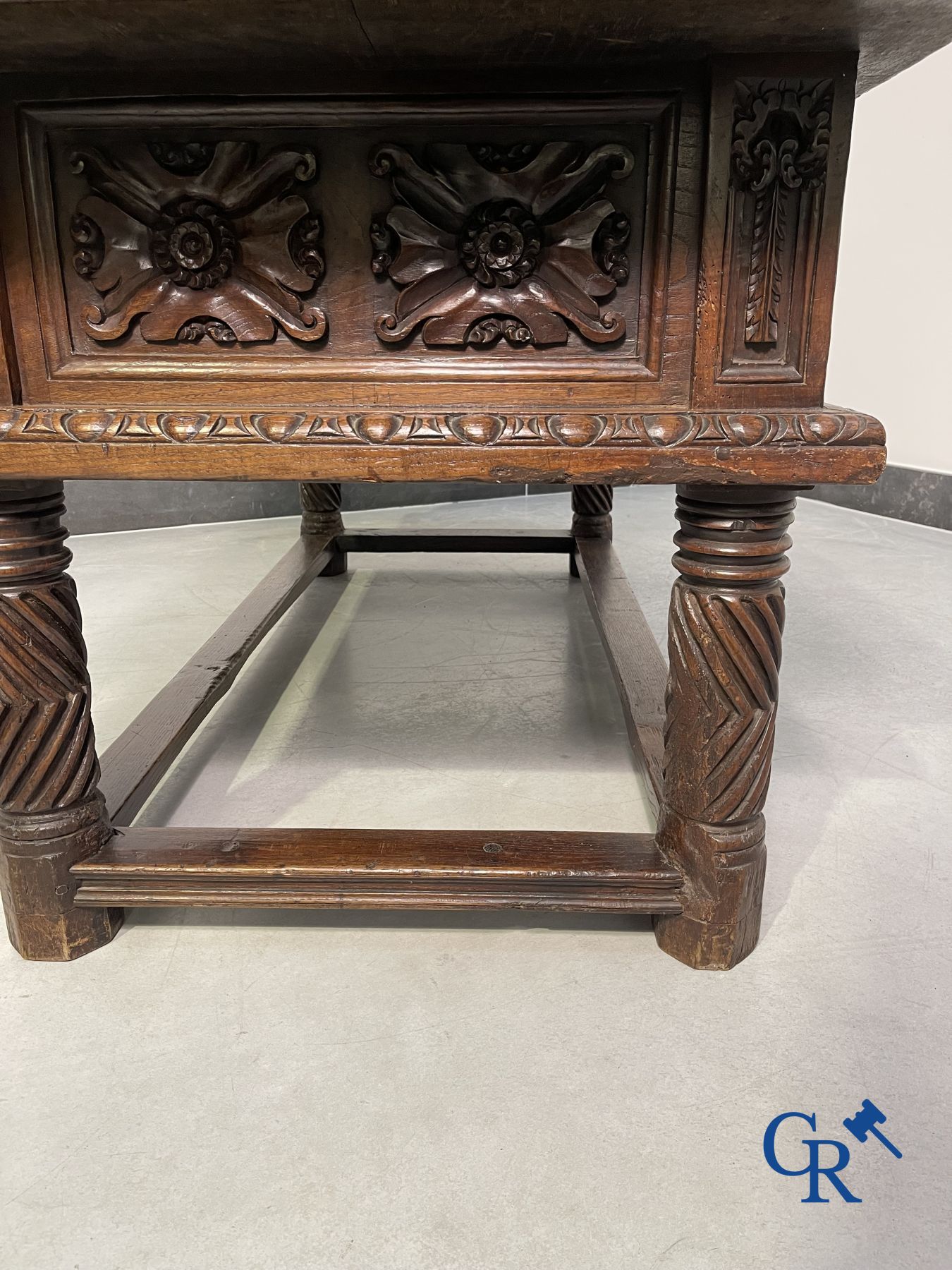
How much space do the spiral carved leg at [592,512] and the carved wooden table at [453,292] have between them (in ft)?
7.14

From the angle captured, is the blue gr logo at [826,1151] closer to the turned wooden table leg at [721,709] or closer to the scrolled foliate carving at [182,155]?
the turned wooden table leg at [721,709]

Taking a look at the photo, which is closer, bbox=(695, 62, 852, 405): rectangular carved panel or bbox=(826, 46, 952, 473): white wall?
bbox=(695, 62, 852, 405): rectangular carved panel

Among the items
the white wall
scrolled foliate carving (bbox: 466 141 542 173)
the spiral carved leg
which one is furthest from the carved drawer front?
the white wall

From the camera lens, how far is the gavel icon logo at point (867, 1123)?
1207mm

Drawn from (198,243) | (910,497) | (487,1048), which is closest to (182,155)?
(198,243)

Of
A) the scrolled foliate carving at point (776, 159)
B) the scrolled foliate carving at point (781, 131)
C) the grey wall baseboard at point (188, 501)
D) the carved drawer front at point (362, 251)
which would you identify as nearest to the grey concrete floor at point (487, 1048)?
the carved drawer front at point (362, 251)

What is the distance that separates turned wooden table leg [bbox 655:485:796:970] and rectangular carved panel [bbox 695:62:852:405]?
7.2 inches

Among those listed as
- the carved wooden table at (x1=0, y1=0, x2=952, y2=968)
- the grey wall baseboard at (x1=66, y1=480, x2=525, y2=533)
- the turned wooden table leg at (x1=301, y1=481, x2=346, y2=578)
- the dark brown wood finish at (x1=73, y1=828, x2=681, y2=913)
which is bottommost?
the grey wall baseboard at (x1=66, y1=480, x2=525, y2=533)

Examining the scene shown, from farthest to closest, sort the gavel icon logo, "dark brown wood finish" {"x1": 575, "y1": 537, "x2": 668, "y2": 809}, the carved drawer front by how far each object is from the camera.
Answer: "dark brown wood finish" {"x1": 575, "y1": 537, "x2": 668, "y2": 809}, the carved drawer front, the gavel icon logo

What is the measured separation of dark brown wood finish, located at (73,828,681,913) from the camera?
4.99 feet

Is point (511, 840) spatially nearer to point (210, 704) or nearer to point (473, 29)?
point (210, 704)

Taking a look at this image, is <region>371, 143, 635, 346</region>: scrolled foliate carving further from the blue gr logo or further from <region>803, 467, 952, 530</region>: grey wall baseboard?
<region>803, 467, 952, 530</region>: grey wall baseboard

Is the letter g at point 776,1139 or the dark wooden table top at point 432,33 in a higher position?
the dark wooden table top at point 432,33

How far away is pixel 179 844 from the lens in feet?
5.28
